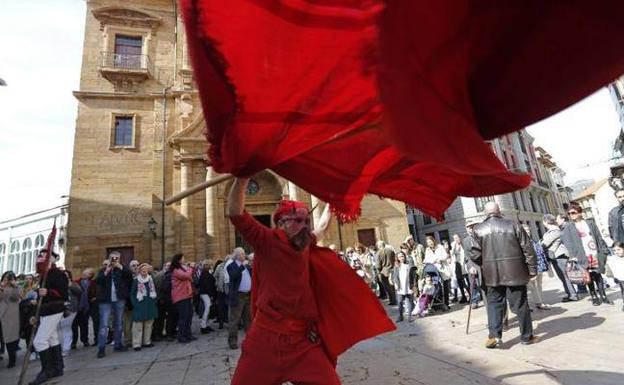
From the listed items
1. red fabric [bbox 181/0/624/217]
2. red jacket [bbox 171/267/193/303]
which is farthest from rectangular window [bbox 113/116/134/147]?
red fabric [bbox 181/0/624/217]

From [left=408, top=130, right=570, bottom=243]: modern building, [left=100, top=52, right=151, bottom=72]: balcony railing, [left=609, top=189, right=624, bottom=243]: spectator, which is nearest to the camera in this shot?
[left=609, top=189, right=624, bottom=243]: spectator

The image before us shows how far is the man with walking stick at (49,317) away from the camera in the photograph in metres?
5.61

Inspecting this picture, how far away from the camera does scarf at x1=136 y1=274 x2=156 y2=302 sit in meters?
7.99

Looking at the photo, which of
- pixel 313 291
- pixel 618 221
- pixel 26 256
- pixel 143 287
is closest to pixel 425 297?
pixel 618 221

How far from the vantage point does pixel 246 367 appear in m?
2.23

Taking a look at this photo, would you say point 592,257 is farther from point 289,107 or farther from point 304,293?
point 289,107

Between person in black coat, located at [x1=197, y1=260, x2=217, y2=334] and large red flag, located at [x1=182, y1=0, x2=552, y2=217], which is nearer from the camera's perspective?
large red flag, located at [x1=182, y1=0, x2=552, y2=217]

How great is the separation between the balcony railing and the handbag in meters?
20.1

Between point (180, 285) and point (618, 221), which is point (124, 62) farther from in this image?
point (618, 221)

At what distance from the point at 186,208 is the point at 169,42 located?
33.8 ft

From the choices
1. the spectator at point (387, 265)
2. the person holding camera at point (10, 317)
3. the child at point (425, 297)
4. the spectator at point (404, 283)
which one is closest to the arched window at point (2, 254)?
the person holding camera at point (10, 317)

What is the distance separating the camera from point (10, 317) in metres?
7.38

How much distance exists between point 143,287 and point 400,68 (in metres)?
8.62

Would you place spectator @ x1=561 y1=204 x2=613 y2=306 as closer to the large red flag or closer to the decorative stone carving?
the large red flag
